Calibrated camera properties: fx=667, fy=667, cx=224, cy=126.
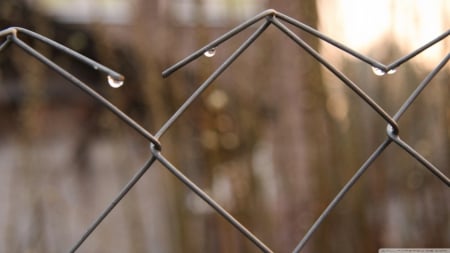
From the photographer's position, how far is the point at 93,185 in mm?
2629

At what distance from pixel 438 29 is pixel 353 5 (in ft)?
0.96

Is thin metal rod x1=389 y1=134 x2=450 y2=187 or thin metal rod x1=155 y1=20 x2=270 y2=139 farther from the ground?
thin metal rod x1=389 y1=134 x2=450 y2=187

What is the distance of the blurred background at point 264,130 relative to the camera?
2.18 m

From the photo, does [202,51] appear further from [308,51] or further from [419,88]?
[419,88]

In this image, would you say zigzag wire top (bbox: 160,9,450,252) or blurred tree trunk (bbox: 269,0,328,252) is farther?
blurred tree trunk (bbox: 269,0,328,252)

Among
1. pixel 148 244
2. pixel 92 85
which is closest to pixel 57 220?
pixel 148 244

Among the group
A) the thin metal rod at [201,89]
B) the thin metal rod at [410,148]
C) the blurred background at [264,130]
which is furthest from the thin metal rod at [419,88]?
the blurred background at [264,130]

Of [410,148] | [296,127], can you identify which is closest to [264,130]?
[296,127]

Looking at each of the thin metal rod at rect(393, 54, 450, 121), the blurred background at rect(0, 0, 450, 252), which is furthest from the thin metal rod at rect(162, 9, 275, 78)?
the blurred background at rect(0, 0, 450, 252)

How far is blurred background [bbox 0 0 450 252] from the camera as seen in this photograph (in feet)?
7.16

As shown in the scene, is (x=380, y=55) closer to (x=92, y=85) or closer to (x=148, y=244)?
(x=148, y=244)

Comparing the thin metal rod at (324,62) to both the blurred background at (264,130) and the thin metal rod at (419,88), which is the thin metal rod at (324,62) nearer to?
the thin metal rod at (419,88)

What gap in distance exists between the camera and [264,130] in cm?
232

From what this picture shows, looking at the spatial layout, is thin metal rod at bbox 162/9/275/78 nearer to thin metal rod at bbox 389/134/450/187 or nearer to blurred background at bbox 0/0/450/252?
thin metal rod at bbox 389/134/450/187
